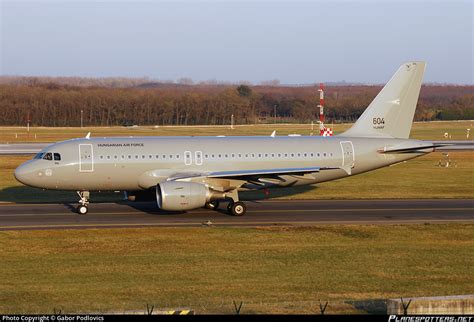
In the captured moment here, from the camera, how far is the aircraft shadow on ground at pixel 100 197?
37625 millimetres

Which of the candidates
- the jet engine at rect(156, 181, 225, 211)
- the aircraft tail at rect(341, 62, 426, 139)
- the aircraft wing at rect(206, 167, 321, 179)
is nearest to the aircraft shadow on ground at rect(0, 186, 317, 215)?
the aircraft wing at rect(206, 167, 321, 179)

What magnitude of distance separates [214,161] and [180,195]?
13.3 ft

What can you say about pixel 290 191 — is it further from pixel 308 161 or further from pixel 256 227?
pixel 256 227

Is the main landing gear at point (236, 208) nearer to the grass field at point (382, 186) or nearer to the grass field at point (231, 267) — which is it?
the grass field at point (231, 267)

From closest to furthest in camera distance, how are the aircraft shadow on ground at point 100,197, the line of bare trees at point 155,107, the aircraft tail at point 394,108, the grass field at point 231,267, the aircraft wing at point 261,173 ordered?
the grass field at point 231,267 → the aircraft wing at point 261,173 → the aircraft shadow on ground at point 100,197 → the aircraft tail at point 394,108 → the line of bare trees at point 155,107

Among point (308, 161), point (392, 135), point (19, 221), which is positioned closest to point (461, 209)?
point (392, 135)

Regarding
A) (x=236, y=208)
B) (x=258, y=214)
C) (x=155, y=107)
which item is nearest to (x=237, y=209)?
(x=236, y=208)

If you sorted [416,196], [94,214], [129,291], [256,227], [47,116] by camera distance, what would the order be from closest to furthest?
1. [129,291]
2. [256,227]
3. [94,214]
4. [416,196]
5. [47,116]

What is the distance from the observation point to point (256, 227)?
31859 mm

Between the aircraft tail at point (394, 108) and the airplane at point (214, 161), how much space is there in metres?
0.05

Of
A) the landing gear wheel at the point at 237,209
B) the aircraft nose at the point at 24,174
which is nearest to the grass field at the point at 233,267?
the landing gear wheel at the point at 237,209

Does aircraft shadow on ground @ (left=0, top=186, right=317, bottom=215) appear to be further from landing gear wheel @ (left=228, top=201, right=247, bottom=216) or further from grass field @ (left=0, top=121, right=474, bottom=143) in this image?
grass field @ (left=0, top=121, right=474, bottom=143)

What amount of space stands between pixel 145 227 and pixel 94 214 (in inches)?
181
